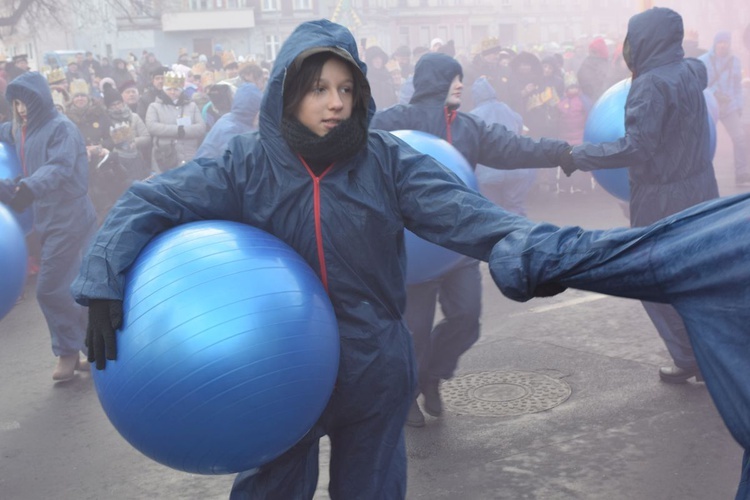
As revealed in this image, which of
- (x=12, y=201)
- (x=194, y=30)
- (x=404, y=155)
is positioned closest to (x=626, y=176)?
(x=404, y=155)

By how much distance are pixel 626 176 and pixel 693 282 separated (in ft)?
13.6

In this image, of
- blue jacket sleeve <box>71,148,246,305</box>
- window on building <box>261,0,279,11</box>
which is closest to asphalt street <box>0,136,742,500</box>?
blue jacket sleeve <box>71,148,246,305</box>

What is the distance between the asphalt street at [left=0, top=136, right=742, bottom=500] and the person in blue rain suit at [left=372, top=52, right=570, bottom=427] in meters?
0.31

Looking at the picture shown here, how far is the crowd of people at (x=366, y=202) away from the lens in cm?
307

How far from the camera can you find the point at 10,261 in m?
5.06

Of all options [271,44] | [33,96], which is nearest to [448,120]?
[33,96]

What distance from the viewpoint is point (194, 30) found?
64.3 m

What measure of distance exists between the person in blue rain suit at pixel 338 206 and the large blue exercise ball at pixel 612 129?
10.8 feet

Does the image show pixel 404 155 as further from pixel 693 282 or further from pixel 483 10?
pixel 483 10

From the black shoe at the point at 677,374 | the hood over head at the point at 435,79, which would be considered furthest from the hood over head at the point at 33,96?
the black shoe at the point at 677,374

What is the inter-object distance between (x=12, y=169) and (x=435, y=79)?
3269mm

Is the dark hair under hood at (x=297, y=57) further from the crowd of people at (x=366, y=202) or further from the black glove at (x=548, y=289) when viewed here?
the black glove at (x=548, y=289)

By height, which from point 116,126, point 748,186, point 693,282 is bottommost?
point 748,186

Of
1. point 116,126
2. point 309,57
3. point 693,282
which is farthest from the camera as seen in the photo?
point 116,126
